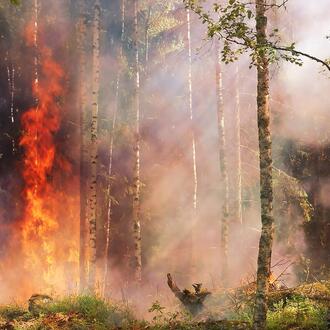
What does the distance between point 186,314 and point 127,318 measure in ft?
4.82

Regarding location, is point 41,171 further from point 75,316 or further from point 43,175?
point 75,316

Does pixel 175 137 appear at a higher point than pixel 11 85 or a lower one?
lower

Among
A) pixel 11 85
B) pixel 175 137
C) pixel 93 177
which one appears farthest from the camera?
pixel 175 137

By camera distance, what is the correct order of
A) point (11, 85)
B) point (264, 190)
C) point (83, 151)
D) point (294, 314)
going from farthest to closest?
point (11, 85) < point (83, 151) < point (294, 314) < point (264, 190)

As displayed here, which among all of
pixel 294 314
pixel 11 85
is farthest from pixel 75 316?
pixel 11 85

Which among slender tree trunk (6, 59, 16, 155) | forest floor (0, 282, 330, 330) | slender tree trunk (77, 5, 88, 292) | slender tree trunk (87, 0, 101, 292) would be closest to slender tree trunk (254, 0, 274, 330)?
forest floor (0, 282, 330, 330)

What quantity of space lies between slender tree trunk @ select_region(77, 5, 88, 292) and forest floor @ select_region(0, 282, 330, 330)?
4.62 m

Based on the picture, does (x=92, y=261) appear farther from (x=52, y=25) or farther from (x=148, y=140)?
(x=52, y=25)

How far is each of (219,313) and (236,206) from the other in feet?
30.8

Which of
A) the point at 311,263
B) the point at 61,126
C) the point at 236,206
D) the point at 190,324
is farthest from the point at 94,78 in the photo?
the point at 311,263

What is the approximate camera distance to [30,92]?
18.0 meters

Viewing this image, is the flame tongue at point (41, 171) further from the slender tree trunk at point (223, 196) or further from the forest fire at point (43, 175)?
the slender tree trunk at point (223, 196)

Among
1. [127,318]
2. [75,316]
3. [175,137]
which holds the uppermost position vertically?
[175,137]

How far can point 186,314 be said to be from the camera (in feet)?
32.6
